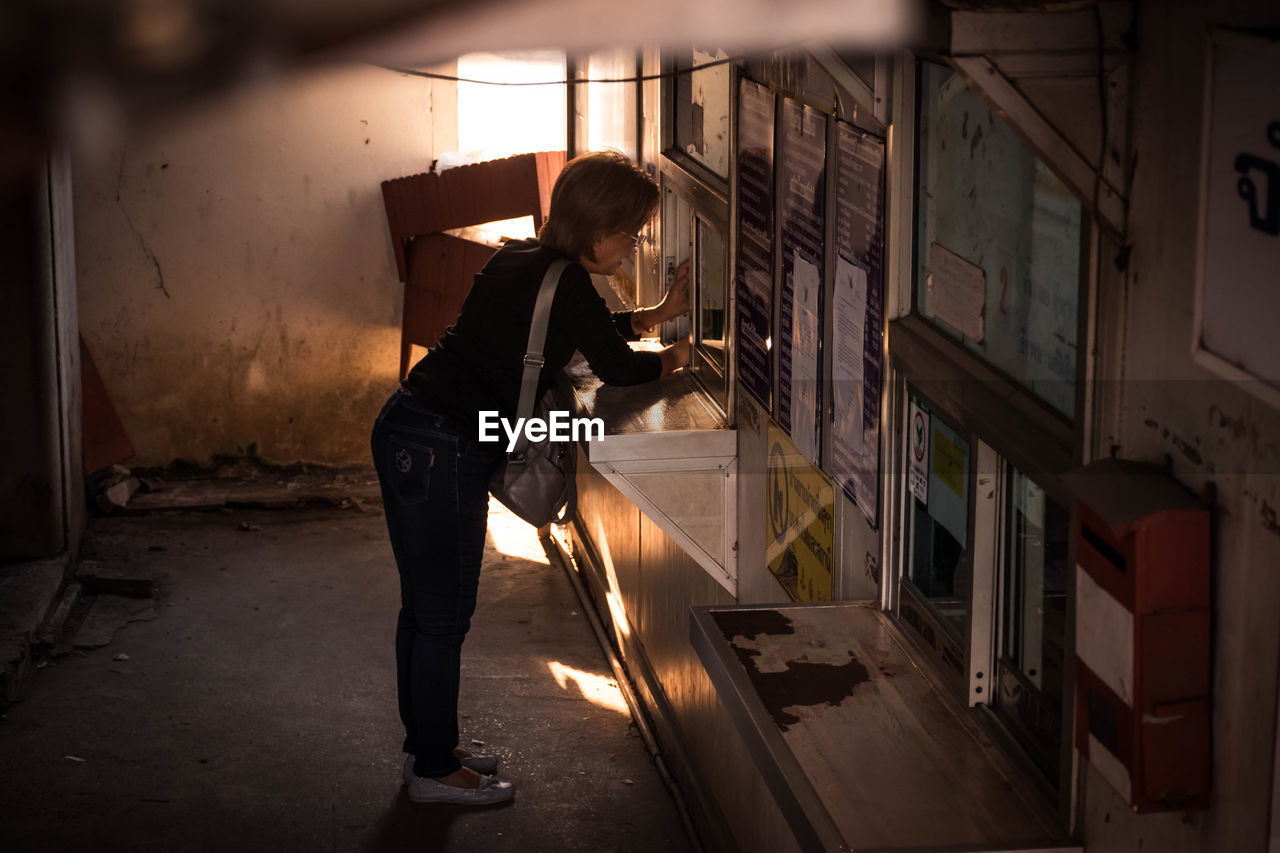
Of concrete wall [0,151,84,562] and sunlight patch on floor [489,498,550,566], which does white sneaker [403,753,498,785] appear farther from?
concrete wall [0,151,84,562]

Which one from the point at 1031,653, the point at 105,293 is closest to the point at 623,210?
the point at 1031,653

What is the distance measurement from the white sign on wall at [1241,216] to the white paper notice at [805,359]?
1353 mm

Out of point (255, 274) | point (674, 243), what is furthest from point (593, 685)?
point (255, 274)

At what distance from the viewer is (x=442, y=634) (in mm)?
3484

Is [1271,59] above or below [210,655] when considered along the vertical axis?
above

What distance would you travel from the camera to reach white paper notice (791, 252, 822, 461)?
2.73 meters

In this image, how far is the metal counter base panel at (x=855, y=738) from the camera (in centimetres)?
168

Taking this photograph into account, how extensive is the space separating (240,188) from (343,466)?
136cm

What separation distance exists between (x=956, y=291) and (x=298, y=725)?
111 inches

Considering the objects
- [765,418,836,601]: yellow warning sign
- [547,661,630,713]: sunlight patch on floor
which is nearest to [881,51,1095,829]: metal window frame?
[765,418,836,601]: yellow warning sign

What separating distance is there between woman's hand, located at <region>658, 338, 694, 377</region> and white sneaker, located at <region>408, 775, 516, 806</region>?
1.23m

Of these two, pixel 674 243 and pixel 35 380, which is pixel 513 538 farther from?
pixel 674 243

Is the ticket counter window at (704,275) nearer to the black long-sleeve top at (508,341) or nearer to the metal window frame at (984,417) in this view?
the black long-sleeve top at (508,341)

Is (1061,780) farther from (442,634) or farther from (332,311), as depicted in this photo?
(332,311)
